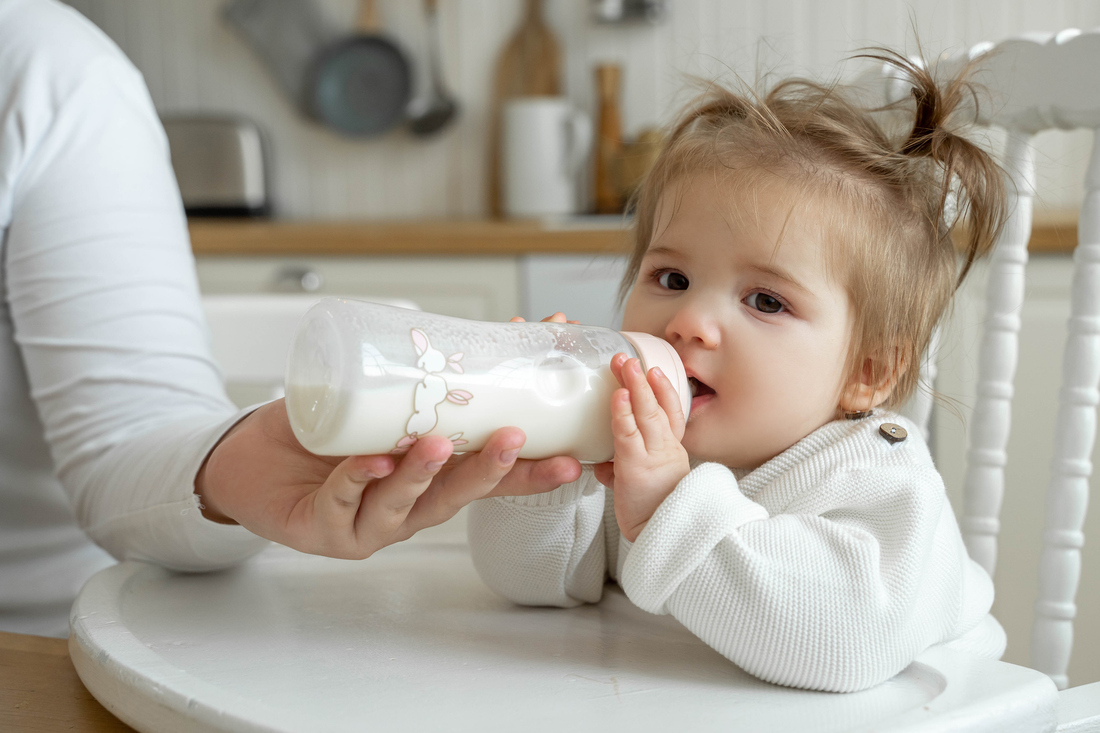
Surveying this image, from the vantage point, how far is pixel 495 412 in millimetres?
527

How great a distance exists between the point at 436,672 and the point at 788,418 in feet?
1.00

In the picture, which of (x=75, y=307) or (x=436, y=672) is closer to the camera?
(x=436, y=672)

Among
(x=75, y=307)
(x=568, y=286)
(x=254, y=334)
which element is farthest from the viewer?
(x=568, y=286)

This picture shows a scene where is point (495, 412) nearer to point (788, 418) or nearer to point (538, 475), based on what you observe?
point (538, 475)

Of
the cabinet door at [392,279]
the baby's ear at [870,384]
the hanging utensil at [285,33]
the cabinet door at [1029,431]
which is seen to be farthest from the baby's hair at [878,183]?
the hanging utensil at [285,33]

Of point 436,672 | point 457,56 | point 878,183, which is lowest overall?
point 436,672

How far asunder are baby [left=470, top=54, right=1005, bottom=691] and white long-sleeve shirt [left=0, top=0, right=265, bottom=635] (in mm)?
327

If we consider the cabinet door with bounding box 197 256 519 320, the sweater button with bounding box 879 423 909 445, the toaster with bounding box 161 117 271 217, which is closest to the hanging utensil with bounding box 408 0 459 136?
the toaster with bounding box 161 117 271 217

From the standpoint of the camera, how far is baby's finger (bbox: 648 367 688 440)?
590mm

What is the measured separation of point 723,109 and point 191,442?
51 centimetres

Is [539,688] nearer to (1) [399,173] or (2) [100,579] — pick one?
(2) [100,579]

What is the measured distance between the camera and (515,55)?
2697mm

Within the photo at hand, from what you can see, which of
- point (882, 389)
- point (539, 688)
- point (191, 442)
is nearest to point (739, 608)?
point (539, 688)

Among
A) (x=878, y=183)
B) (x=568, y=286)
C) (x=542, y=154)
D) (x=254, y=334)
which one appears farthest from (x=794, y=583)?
(x=542, y=154)
